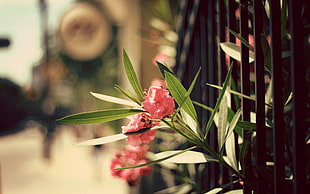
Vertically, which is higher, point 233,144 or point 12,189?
point 233,144

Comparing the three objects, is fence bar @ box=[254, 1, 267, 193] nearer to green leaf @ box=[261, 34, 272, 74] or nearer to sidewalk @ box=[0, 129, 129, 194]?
green leaf @ box=[261, 34, 272, 74]

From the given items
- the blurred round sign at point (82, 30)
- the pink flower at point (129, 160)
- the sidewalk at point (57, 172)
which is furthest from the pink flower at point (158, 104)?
the blurred round sign at point (82, 30)

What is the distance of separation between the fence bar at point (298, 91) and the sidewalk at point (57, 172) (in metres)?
2.40

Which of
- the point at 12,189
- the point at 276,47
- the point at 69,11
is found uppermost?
the point at 69,11

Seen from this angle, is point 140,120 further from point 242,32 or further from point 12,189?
point 12,189

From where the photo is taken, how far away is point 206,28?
1.06 metres

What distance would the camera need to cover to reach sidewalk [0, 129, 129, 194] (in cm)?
389

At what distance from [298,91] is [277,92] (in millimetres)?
42

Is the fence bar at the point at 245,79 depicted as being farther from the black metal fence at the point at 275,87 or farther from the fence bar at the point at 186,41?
the fence bar at the point at 186,41

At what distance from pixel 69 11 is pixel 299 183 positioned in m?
5.98

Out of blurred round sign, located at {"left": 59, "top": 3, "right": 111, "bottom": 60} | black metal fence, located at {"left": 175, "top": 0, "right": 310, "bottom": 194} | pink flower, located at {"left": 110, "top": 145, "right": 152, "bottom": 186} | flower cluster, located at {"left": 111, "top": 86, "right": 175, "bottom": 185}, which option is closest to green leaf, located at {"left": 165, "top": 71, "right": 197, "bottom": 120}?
flower cluster, located at {"left": 111, "top": 86, "right": 175, "bottom": 185}

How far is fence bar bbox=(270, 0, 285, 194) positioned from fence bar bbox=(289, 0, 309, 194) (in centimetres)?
4

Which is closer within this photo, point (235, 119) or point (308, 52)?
point (235, 119)

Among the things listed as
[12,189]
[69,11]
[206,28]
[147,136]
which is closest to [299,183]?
[147,136]
